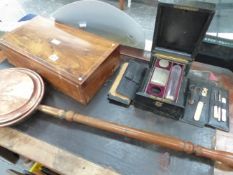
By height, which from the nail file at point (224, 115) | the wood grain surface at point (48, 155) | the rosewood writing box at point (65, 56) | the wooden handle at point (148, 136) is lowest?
the wood grain surface at point (48, 155)

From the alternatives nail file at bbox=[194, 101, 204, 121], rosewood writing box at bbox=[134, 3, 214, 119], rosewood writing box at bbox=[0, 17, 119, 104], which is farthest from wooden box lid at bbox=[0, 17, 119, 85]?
nail file at bbox=[194, 101, 204, 121]

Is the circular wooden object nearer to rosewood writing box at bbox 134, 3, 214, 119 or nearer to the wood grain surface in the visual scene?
the wood grain surface

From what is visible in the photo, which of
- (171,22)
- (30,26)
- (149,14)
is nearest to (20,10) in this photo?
(149,14)

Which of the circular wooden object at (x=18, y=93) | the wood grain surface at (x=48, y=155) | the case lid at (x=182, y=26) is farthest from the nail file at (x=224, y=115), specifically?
the circular wooden object at (x=18, y=93)

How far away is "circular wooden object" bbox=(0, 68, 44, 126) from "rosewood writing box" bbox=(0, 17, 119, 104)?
36mm

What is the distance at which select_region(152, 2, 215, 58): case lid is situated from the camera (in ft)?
1.71

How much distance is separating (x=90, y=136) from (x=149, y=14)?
172 cm

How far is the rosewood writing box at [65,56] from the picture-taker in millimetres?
603

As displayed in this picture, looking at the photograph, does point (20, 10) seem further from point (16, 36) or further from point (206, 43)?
point (206, 43)

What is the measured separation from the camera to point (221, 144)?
539 millimetres

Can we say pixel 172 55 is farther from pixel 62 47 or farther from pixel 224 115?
pixel 62 47

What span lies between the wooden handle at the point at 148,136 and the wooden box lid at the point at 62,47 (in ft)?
0.32

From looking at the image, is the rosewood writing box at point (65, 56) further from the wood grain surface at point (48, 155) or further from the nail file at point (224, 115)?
the nail file at point (224, 115)

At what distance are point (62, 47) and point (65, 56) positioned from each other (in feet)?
0.14
